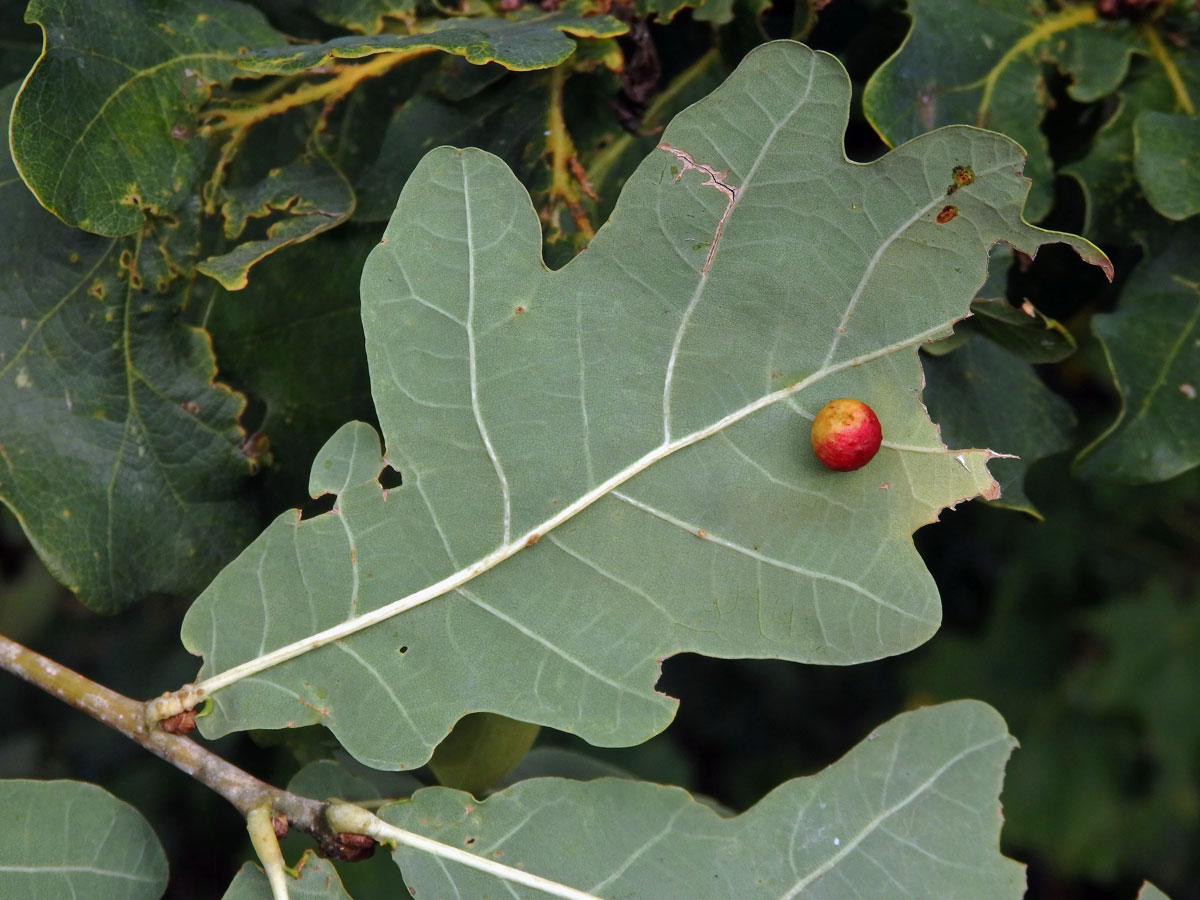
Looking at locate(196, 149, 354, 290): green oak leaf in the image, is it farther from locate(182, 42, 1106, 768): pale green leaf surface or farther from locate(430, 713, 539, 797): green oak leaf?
locate(430, 713, 539, 797): green oak leaf

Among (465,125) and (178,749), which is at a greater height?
(465,125)

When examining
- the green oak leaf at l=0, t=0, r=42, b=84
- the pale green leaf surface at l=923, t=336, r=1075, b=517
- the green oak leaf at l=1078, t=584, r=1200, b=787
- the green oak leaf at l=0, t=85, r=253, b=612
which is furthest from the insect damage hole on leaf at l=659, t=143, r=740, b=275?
the green oak leaf at l=1078, t=584, r=1200, b=787

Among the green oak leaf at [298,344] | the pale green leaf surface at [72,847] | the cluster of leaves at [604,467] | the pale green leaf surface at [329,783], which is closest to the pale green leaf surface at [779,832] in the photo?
the cluster of leaves at [604,467]

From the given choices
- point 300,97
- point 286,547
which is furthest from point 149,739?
point 300,97

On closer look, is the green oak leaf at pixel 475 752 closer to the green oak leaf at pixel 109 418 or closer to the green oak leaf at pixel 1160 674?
the green oak leaf at pixel 109 418

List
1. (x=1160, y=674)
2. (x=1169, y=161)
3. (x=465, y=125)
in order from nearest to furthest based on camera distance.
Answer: (x=1169, y=161), (x=465, y=125), (x=1160, y=674)

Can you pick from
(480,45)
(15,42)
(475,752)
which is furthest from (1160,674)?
(15,42)

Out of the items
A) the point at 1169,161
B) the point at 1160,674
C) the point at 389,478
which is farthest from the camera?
the point at 1160,674

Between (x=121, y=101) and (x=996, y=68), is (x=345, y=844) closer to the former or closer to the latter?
(x=121, y=101)
